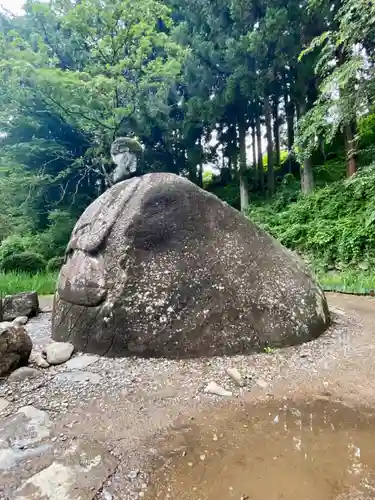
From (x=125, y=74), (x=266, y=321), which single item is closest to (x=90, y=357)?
(x=266, y=321)

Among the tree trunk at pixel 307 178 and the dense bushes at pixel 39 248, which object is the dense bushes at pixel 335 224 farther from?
the dense bushes at pixel 39 248

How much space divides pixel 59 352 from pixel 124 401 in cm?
81

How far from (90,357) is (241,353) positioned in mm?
1090

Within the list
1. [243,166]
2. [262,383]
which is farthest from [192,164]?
[262,383]

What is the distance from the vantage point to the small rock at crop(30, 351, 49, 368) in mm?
2195

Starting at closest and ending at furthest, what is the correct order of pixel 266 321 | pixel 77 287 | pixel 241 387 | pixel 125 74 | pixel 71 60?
pixel 241 387 < pixel 266 321 < pixel 77 287 < pixel 125 74 < pixel 71 60

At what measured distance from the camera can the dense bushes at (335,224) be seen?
630 centimetres

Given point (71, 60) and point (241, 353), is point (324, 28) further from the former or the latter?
point (241, 353)

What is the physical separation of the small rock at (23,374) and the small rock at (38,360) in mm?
102

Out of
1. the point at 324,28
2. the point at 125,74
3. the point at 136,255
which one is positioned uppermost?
the point at 324,28

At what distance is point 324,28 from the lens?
27.5 feet

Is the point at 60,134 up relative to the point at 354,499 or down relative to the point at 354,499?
up

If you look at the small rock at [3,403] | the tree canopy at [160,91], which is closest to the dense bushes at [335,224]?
the tree canopy at [160,91]

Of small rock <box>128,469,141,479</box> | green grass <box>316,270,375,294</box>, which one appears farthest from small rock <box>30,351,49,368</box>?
green grass <box>316,270,375,294</box>
